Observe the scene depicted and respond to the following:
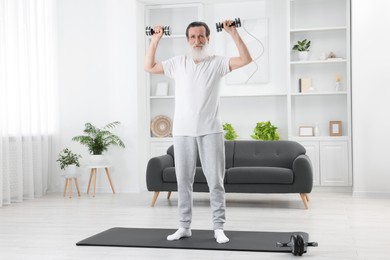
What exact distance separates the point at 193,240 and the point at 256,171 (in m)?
1.95

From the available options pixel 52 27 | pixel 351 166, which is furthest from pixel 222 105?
pixel 52 27

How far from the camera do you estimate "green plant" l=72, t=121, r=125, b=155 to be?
294 inches

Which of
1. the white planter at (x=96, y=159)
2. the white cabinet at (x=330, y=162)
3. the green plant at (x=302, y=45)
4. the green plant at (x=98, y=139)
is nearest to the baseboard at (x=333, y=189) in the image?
the white cabinet at (x=330, y=162)

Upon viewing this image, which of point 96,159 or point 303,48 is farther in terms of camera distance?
point 303,48

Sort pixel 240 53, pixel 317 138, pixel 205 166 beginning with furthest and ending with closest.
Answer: pixel 317 138 < pixel 205 166 < pixel 240 53

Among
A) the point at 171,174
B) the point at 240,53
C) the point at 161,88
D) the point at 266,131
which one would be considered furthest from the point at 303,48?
the point at 240,53

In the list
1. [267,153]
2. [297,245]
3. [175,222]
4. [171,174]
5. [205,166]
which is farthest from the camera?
[267,153]

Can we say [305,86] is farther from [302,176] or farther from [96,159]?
[96,159]

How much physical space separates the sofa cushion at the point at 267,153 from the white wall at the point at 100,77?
5.38 feet

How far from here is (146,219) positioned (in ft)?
17.6

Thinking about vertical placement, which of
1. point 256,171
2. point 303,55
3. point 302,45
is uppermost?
point 302,45

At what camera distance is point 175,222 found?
518cm

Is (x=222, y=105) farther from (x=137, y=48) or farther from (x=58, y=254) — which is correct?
(x=58, y=254)

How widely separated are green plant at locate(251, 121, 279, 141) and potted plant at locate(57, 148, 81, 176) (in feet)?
7.89
